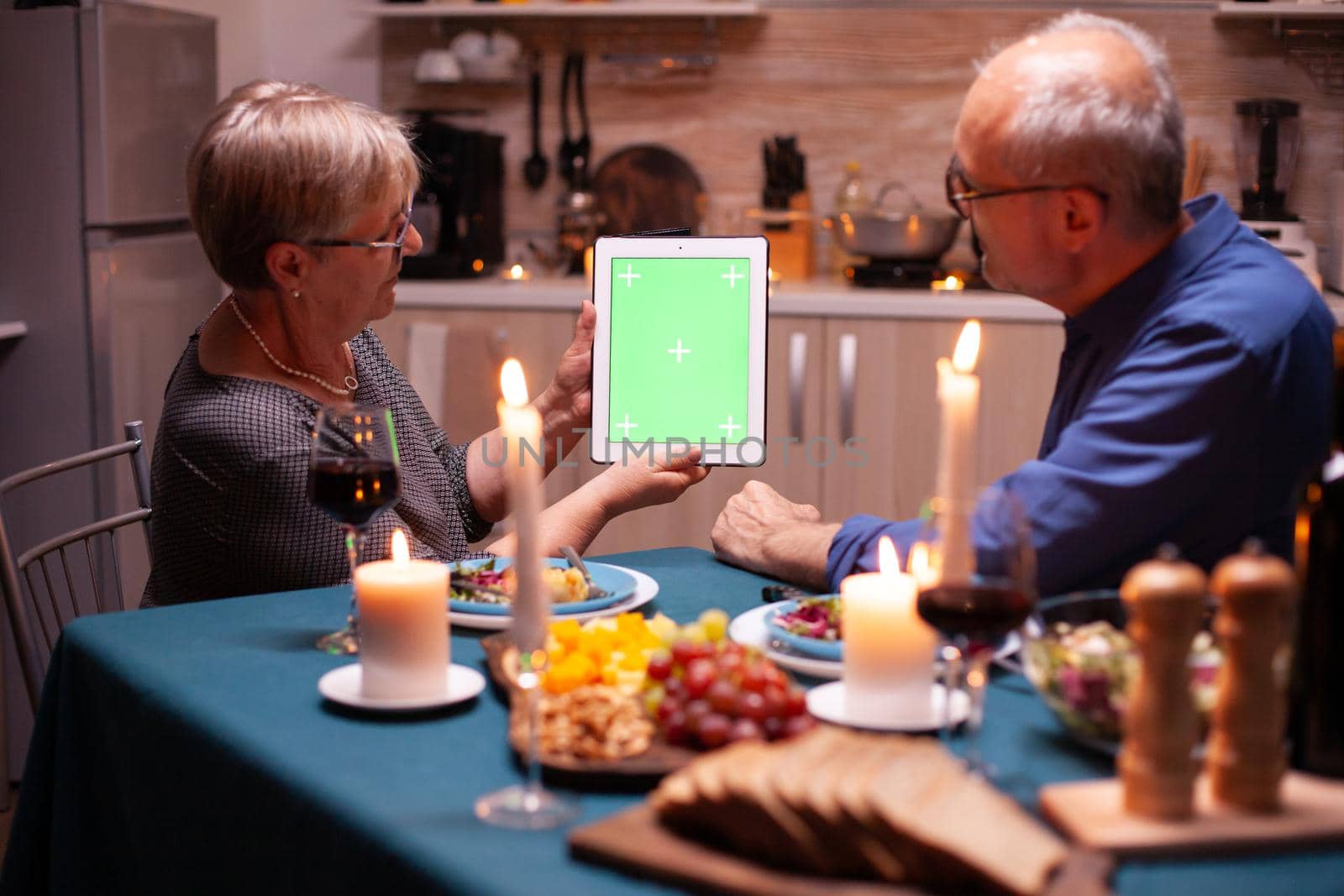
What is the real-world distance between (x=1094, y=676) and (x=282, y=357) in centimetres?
117

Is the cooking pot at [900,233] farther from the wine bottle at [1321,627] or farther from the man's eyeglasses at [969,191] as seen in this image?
the wine bottle at [1321,627]

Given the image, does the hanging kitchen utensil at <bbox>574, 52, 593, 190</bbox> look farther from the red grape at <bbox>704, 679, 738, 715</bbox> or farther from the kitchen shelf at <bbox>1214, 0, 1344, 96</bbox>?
the red grape at <bbox>704, 679, 738, 715</bbox>

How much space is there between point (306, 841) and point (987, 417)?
8.57 ft

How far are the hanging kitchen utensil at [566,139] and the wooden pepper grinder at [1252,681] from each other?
10.6 feet

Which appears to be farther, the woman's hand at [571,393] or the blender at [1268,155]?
the blender at [1268,155]

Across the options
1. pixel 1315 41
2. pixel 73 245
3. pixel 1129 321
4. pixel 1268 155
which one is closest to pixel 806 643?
pixel 1129 321

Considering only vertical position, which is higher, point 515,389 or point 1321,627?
point 515,389

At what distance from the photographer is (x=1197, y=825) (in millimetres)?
885

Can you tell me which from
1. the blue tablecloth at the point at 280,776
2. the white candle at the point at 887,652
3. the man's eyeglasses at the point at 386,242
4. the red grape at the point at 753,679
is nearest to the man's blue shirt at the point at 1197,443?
the blue tablecloth at the point at 280,776

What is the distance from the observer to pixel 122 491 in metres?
3.08

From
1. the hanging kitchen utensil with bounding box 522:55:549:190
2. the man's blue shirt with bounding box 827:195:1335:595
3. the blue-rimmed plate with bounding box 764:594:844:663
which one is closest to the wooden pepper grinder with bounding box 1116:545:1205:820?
the blue-rimmed plate with bounding box 764:594:844:663

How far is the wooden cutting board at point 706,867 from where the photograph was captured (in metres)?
0.80

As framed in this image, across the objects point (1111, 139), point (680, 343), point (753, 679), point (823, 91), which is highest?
point (823, 91)

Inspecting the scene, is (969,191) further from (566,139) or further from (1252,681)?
(566,139)
